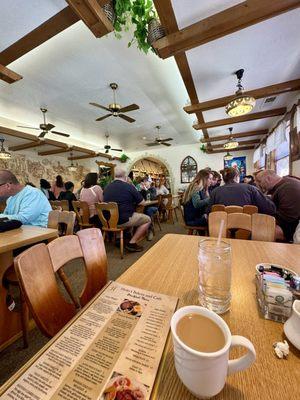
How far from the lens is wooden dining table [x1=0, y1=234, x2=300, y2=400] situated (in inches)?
11.8

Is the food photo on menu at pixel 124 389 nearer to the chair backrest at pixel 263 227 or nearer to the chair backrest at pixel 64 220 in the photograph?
the chair backrest at pixel 263 227

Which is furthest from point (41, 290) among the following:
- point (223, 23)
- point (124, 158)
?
point (124, 158)

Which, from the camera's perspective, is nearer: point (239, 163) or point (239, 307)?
point (239, 307)

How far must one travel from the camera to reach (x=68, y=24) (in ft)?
6.12

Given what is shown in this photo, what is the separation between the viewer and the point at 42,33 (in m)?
1.96

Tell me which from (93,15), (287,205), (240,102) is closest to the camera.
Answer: (93,15)

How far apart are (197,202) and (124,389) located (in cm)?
241


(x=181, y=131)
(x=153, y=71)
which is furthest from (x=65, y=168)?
(x=153, y=71)

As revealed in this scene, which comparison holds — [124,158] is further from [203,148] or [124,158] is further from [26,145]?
[26,145]

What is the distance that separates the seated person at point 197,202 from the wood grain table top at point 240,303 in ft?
5.18

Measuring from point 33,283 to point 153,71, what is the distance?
11.2ft

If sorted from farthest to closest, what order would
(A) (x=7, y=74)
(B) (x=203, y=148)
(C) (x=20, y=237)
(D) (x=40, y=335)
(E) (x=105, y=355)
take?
(B) (x=203, y=148), (A) (x=7, y=74), (D) (x=40, y=335), (C) (x=20, y=237), (E) (x=105, y=355)

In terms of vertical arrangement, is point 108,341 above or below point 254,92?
below

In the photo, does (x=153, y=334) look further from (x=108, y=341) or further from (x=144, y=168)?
(x=144, y=168)
